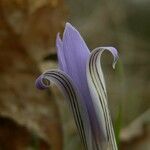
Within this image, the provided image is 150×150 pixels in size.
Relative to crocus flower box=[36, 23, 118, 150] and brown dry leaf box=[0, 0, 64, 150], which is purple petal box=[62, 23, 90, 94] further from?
brown dry leaf box=[0, 0, 64, 150]

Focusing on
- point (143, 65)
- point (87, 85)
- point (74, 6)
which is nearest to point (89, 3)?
point (74, 6)

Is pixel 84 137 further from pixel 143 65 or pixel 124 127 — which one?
pixel 143 65

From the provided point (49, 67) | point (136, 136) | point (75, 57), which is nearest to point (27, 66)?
point (49, 67)

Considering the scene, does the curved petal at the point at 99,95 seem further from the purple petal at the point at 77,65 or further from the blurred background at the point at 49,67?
the blurred background at the point at 49,67

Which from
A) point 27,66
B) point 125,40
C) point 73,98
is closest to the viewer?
point 73,98

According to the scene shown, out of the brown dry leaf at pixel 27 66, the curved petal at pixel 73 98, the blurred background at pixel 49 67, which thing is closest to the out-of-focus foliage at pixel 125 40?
the blurred background at pixel 49 67

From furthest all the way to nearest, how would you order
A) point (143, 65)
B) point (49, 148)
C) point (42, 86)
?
point (143, 65)
point (49, 148)
point (42, 86)

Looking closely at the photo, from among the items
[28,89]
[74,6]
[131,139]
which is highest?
[74,6]

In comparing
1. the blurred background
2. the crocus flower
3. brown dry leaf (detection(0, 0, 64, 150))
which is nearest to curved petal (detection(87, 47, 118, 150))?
the crocus flower

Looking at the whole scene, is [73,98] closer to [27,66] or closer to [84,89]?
[84,89]
